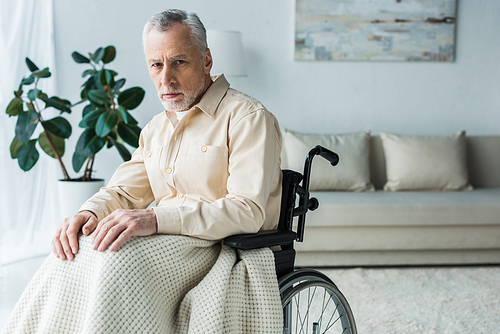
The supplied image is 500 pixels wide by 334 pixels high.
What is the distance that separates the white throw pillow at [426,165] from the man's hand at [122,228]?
102 inches

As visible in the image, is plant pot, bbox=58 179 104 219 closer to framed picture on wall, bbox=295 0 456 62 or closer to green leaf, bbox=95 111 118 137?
green leaf, bbox=95 111 118 137

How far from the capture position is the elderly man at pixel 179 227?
108 cm

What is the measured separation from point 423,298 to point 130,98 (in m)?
2.22

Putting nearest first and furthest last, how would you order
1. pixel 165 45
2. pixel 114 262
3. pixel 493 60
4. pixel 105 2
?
pixel 114 262, pixel 165 45, pixel 105 2, pixel 493 60

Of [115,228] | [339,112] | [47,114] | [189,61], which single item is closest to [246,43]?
[339,112]

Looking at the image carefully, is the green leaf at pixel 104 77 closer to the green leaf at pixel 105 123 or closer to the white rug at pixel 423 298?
the green leaf at pixel 105 123

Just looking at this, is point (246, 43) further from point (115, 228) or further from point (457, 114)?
point (115, 228)

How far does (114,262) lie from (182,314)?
22 centimetres

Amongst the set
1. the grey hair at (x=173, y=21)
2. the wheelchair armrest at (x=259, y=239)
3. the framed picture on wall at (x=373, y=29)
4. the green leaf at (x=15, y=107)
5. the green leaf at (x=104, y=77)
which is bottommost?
the wheelchair armrest at (x=259, y=239)

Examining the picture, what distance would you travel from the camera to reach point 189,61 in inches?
55.8

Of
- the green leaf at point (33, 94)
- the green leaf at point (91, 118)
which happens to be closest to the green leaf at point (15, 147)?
the green leaf at point (33, 94)

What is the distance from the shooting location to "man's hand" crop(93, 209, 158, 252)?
1100mm

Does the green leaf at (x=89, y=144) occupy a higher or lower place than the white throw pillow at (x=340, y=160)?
higher

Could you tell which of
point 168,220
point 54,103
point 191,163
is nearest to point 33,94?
point 54,103
